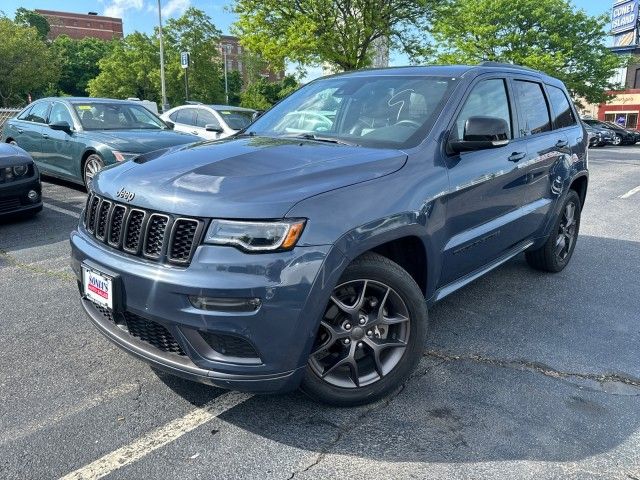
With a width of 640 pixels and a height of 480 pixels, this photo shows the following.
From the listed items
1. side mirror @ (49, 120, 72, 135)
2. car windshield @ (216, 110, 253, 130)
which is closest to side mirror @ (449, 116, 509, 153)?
side mirror @ (49, 120, 72, 135)

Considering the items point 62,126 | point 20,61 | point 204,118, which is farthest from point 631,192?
point 20,61

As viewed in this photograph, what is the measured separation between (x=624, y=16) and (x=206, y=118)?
57.6 meters

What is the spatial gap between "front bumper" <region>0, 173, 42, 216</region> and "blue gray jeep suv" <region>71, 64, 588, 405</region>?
12.5 feet

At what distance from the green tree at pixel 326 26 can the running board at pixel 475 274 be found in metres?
16.0

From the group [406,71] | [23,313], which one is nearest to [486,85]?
[406,71]

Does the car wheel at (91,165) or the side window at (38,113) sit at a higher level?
the side window at (38,113)

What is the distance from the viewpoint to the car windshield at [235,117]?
10.5 m

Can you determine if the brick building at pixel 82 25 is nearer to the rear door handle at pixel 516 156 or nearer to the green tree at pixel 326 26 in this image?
the green tree at pixel 326 26

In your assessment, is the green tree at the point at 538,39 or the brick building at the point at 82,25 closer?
the green tree at the point at 538,39

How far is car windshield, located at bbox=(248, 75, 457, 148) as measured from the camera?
3.09 meters

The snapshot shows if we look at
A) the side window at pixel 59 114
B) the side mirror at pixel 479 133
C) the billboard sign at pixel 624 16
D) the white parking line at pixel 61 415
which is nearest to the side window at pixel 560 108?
the side mirror at pixel 479 133

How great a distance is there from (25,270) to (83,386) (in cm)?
240

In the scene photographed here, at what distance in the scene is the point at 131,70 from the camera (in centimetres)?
4419

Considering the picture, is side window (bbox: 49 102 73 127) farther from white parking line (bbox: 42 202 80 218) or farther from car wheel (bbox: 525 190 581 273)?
car wheel (bbox: 525 190 581 273)
